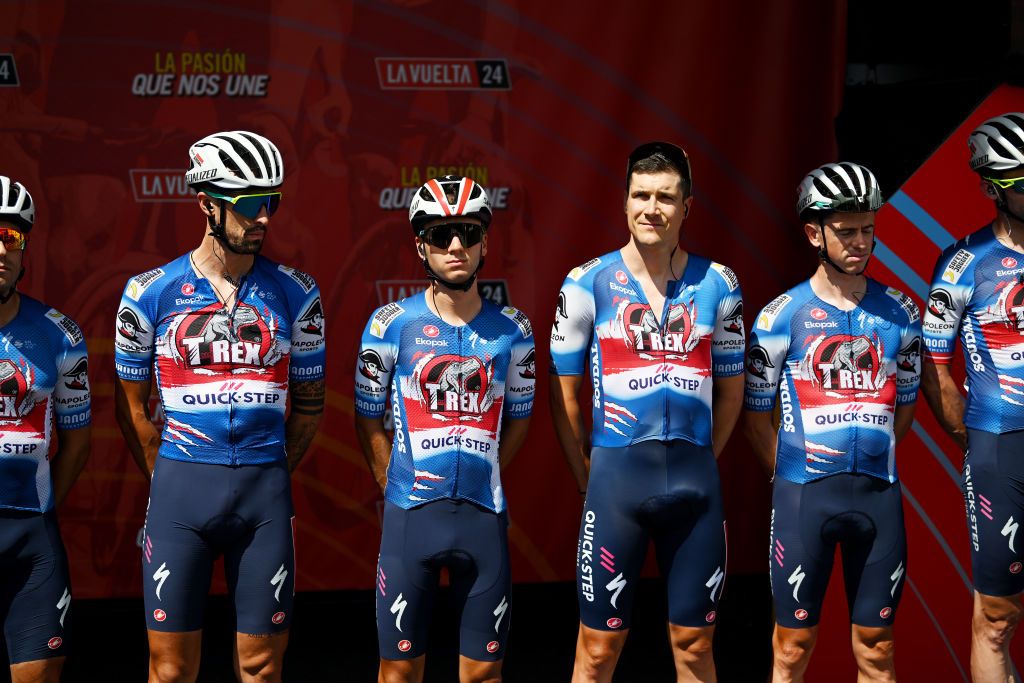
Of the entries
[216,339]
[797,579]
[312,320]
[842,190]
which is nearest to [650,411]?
[797,579]

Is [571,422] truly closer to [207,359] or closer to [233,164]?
[207,359]

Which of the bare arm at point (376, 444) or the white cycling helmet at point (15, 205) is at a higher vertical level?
the white cycling helmet at point (15, 205)

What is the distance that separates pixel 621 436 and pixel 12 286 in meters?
2.24

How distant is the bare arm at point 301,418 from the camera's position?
4.56 m

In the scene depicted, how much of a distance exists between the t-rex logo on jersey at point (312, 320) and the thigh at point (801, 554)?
1.85m

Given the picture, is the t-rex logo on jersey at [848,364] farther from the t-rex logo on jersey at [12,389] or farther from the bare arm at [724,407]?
the t-rex logo on jersey at [12,389]

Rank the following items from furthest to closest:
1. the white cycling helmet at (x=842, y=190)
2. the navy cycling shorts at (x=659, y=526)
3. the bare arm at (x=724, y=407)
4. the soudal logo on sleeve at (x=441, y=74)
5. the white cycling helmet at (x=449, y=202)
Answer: the soudal logo on sleeve at (x=441, y=74), the bare arm at (x=724, y=407), the white cycling helmet at (x=842, y=190), the navy cycling shorts at (x=659, y=526), the white cycling helmet at (x=449, y=202)

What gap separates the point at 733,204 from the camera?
637 cm

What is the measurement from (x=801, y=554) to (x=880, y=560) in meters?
0.28

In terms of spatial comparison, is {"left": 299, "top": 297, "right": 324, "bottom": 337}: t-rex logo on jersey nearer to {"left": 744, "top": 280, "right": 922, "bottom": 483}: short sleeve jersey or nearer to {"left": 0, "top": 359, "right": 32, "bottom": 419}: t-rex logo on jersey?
{"left": 0, "top": 359, "right": 32, "bottom": 419}: t-rex logo on jersey

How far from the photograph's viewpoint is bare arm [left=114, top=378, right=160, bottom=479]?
4.39m

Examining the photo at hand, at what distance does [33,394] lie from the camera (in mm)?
4316

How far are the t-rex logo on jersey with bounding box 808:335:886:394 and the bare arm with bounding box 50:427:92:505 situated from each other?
275 cm

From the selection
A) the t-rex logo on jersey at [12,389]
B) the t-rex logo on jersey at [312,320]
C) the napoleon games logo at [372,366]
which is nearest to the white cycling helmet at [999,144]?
the napoleon games logo at [372,366]
